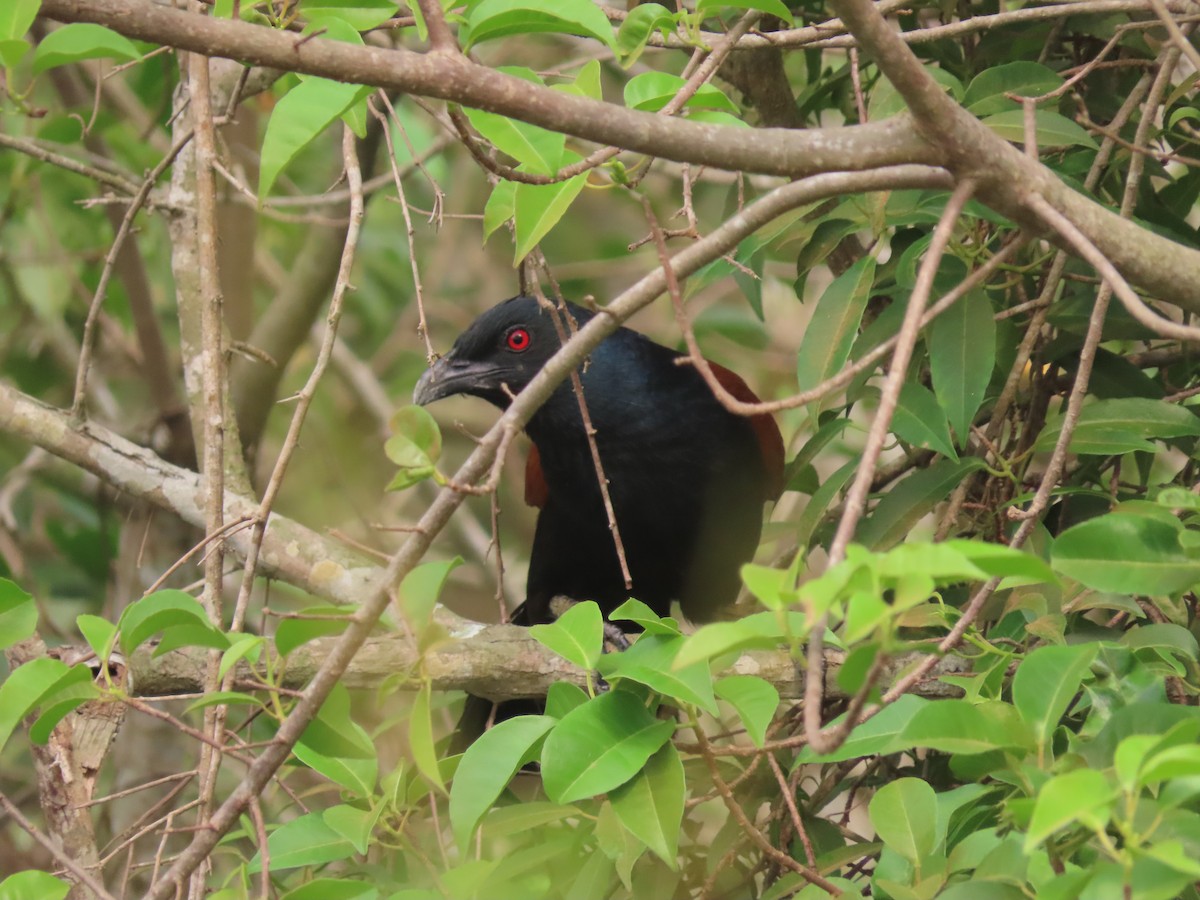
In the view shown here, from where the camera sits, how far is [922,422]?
104 inches

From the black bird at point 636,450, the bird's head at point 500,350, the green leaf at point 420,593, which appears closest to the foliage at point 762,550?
the green leaf at point 420,593

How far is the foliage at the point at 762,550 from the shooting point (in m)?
1.59

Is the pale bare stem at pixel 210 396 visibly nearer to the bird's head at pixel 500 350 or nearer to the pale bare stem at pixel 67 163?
the pale bare stem at pixel 67 163

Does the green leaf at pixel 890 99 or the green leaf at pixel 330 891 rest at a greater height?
the green leaf at pixel 890 99

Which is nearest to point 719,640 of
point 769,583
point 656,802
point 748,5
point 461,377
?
point 769,583

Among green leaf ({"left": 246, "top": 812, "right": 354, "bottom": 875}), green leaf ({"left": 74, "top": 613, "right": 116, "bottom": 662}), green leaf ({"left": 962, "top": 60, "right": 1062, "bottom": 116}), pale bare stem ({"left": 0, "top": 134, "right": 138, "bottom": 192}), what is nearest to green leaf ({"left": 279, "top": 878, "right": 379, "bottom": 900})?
green leaf ({"left": 246, "top": 812, "right": 354, "bottom": 875})

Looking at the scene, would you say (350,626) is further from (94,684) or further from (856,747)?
(856,747)

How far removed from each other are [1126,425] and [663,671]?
1.17 m

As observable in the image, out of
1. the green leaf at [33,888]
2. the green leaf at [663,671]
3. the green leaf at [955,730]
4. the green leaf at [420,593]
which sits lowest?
the green leaf at [33,888]

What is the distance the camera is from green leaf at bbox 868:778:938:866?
1.83m

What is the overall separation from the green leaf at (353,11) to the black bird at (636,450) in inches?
70.9

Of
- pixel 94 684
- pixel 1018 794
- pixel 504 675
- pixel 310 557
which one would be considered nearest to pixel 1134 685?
pixel 1018 794

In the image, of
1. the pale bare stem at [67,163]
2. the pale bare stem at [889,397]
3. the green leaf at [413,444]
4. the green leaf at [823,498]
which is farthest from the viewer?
the pale bare stem at [67,163]

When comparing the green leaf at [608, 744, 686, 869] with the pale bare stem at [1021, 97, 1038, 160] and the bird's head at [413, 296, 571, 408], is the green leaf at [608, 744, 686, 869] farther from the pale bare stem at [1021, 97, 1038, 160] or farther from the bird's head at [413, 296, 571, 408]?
the bird's head at [413, 296, 571, 408]
